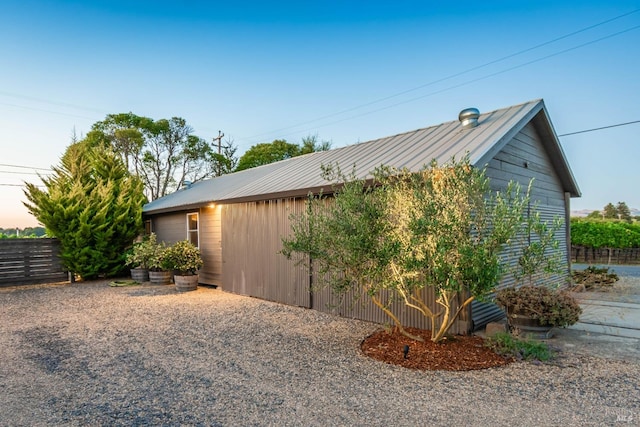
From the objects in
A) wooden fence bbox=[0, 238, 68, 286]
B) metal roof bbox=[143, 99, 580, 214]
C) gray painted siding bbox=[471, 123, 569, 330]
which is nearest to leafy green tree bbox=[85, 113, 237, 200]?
wooden fence bbox=[0, 238, 68, 286]

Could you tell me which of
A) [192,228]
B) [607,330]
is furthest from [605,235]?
[192,228]

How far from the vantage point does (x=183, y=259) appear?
374 inches

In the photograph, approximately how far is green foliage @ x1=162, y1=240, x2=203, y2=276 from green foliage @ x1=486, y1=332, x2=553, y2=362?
25.0 ft

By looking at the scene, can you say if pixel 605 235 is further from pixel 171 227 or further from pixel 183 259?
pixel 171 227

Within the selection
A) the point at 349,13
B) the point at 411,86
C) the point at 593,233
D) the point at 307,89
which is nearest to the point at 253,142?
the point at 307,89

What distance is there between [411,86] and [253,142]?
15028mm

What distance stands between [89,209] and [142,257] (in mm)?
2417

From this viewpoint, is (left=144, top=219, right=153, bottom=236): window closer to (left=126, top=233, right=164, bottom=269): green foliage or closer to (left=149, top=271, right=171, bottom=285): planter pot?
(left=126, top=233, right=164, bottom=269): green foliage

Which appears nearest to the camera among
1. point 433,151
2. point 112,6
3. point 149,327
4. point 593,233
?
point 149,327

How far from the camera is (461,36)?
41.1ft

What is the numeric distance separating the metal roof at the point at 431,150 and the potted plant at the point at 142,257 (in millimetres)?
2377

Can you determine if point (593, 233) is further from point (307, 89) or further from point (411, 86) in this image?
point (307, 89)

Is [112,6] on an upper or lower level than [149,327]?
upper

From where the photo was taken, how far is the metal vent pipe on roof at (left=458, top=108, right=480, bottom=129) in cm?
708
